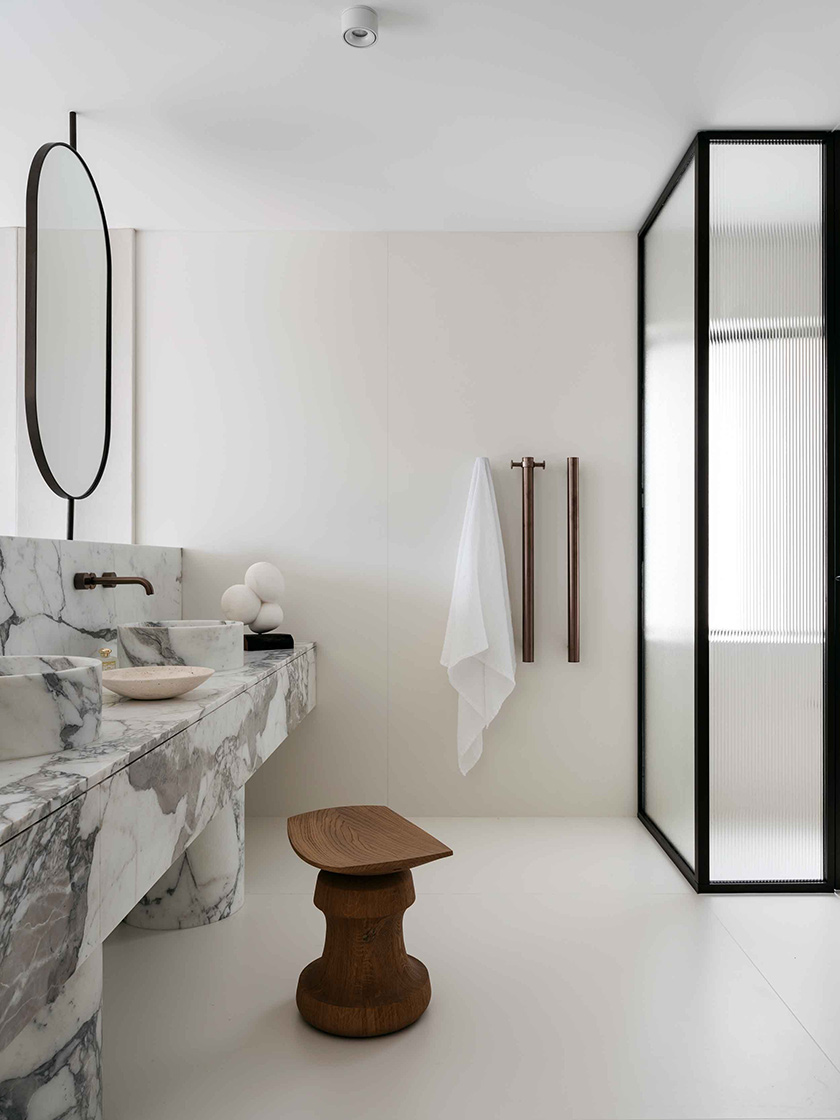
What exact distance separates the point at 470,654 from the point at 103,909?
1929 millimetres

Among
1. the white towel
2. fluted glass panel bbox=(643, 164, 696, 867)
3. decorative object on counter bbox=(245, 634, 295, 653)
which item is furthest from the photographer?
the white towel

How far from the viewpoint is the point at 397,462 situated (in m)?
3.18

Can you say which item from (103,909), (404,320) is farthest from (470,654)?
(103,909)

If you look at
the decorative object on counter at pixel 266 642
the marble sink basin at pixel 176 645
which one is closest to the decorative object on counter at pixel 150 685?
the marble sink basin at pixel 176 645

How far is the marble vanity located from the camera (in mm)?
946

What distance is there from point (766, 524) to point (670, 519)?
0.37m

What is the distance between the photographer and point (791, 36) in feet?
6.62

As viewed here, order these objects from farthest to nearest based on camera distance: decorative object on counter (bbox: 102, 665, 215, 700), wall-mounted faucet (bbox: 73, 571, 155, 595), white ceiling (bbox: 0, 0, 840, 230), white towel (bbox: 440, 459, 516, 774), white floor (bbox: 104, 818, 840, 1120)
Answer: white towel (bbox: 440, 459, 516, 774)
wall-mounted faucet (bbox: 73, 571, 155, 595)
white ceiling (bbox: 0, 0, 840, 230)
decorative object on counter (bbox: 102, 665, 215, 700)
white floor (bbox: 104, 818, 840, 1120)

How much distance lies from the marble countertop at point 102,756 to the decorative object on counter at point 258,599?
0.84 meters

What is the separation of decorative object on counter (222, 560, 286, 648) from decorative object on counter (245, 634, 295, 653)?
6 centimetres

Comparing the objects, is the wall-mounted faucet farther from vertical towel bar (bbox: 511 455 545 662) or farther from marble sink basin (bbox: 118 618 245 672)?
vertical towel bar (bbox: 511 455 545 662)

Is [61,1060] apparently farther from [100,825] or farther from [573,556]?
[573,556]

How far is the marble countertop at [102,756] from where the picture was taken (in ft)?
3.16

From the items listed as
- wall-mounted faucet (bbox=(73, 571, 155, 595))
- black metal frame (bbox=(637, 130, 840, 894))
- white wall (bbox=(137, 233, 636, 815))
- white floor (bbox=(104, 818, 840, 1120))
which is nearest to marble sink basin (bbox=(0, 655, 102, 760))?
white floor (bbox=(104, 818, 840, 1120))
